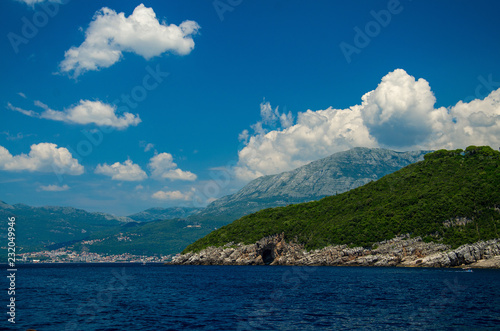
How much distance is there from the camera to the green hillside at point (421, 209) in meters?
130

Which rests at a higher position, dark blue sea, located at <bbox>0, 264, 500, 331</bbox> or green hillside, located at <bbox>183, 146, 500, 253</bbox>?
green hillside, located at <bbox>183, 146, 500, 253</bbox>

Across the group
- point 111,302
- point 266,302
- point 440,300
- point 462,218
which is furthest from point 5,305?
point 462,218

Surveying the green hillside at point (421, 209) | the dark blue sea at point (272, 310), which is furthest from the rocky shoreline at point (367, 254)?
the dark blue sea at point (272, 310)

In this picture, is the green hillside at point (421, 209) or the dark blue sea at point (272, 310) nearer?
the dark blue sea at point (272, 310)

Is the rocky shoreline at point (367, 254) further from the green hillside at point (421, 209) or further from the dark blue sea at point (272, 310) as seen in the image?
the dark blue sea at point (272, 310)

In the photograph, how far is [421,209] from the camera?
145375 millimetres

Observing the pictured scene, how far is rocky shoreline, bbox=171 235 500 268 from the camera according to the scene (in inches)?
4658

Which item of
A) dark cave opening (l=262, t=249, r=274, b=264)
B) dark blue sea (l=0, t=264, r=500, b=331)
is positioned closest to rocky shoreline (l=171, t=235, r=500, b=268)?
dark cave opening (l=262, t=249, r=274, b=264)

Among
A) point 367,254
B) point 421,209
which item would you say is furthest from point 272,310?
point 421,209

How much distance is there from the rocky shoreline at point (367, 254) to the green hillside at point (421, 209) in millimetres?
3279

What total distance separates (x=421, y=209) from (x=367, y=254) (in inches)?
1172

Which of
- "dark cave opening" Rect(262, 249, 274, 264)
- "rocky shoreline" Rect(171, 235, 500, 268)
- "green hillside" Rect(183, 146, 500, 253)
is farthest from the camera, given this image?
"dark cave opening" Rect(262, 249, 274, 264)

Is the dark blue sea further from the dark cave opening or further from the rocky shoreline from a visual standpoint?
the dark cave opening

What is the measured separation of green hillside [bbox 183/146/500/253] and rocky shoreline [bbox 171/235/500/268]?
328cm
